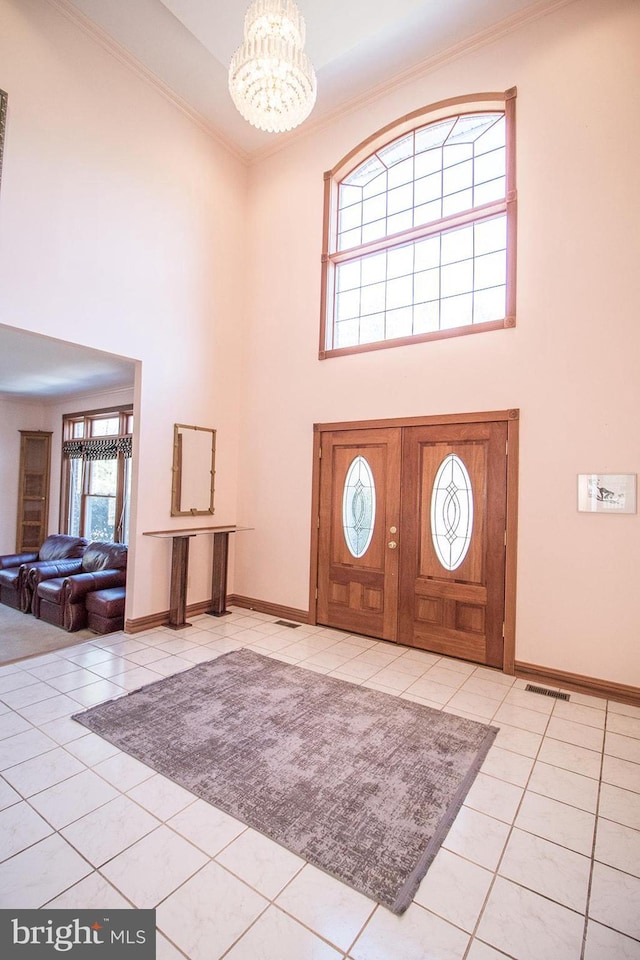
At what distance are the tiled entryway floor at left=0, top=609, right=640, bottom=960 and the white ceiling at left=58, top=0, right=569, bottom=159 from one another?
575 cm

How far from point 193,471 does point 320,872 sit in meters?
4.05

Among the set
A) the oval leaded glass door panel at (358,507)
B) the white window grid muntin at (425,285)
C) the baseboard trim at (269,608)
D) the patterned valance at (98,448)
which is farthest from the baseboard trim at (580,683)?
the patterned valance at (98,448)

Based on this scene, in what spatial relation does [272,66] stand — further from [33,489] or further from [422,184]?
[33,489]

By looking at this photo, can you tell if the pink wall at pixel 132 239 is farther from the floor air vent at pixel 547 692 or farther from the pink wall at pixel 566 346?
the floor air vent at pixel 547 692

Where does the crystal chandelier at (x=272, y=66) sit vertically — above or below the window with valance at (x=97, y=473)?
above

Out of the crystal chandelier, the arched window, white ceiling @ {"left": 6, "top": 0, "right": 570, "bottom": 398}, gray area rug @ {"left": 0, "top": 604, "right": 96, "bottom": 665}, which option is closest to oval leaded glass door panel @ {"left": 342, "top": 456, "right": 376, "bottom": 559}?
the arched window

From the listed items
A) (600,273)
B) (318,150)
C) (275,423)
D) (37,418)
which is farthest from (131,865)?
(37,418)

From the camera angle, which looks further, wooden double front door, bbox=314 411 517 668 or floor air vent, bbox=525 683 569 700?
wooden double front door, bbox=314 411 517 668

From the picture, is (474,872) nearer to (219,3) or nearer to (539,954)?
(539,954)

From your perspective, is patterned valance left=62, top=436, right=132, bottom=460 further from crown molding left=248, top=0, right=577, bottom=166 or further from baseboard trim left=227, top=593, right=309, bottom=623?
crown molding left=248, top=0, right=577, bottom=166

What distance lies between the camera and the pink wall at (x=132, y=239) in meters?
3.67

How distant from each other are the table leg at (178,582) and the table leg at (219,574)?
522 mm

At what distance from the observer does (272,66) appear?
3.00m

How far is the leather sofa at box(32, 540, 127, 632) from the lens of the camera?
4.82 m
